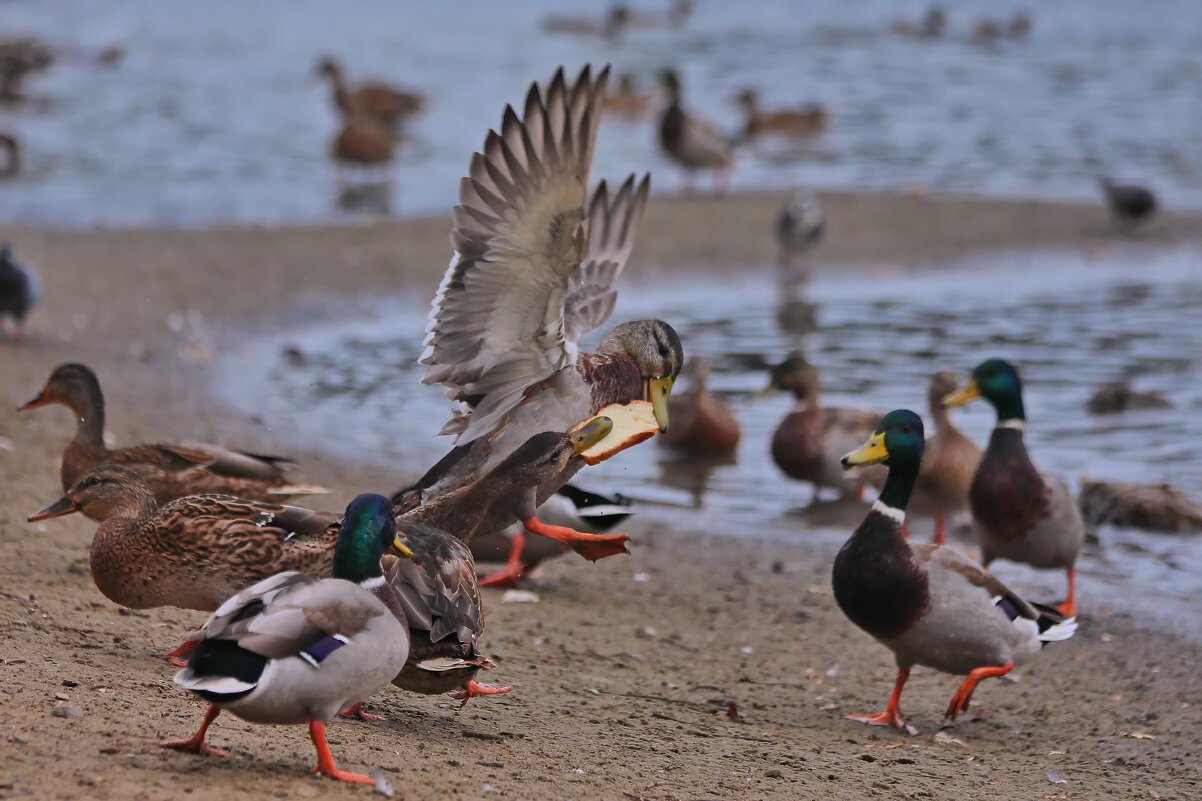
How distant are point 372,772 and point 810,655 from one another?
8.89 feet

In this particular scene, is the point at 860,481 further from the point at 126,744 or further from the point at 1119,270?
the point at 1119,270

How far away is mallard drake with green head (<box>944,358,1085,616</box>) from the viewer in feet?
22.7

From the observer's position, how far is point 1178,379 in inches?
430

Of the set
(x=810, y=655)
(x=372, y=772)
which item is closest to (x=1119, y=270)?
(x=810, y=655)

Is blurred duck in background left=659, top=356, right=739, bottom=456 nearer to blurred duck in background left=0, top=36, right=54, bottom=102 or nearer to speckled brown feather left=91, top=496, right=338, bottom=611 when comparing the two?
speckled brown feather left=91, top=496, right=338, bottom=611

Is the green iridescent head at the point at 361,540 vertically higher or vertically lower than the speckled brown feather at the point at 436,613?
higher

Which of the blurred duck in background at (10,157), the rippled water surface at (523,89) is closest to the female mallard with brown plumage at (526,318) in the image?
the rippled water surface at (523,89)

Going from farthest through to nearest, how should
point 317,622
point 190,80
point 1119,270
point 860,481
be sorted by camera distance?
1. point 190,80
2. point 1119,270
3. point 860,481
4. point 317,622

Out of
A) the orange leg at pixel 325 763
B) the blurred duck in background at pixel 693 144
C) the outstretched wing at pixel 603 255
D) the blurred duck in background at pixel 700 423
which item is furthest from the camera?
the blurred duck in background at pixel 693 144

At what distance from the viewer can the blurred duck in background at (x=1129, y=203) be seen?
52.4 ft

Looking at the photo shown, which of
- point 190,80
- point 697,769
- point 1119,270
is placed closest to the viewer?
point 697,769

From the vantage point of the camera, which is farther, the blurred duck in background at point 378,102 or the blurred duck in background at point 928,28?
the blurred duck in background at point 928,28

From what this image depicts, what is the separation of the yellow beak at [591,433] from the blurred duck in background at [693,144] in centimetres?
1263

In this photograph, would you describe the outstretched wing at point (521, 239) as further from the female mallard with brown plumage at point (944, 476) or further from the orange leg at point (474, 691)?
the female mallard with brown plumage at point (944, 476)
